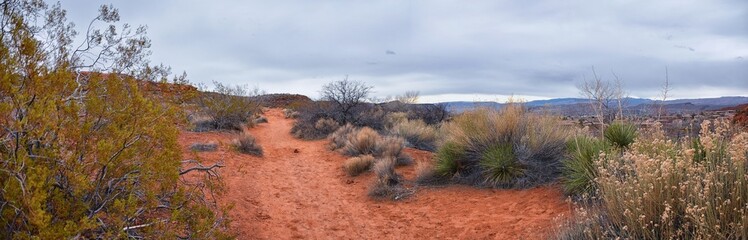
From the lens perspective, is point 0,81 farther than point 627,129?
No

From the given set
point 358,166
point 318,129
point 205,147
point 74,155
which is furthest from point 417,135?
point 74,155

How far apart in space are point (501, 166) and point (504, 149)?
1.67 feet

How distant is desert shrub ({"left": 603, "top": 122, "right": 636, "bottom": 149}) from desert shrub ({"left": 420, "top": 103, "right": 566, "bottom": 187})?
1069 mm

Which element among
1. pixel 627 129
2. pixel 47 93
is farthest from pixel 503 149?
pixel 47 93

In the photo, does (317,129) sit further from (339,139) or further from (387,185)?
(387,185)

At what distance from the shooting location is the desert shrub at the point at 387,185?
9.54 meters

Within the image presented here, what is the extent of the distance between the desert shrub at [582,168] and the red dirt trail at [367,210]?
0.93 feet

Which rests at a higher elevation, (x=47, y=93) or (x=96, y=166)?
(x=47, y=93)

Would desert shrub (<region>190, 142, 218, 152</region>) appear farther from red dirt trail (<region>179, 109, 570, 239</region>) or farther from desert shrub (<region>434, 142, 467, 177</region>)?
desert shrub (<region>434, 142, 467, 177</region>)

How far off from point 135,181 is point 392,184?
6.20 meters

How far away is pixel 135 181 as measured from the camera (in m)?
4.54

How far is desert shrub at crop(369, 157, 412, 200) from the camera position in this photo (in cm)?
954

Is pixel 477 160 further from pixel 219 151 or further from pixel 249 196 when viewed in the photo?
pixel 219 151

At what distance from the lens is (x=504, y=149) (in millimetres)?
9727
